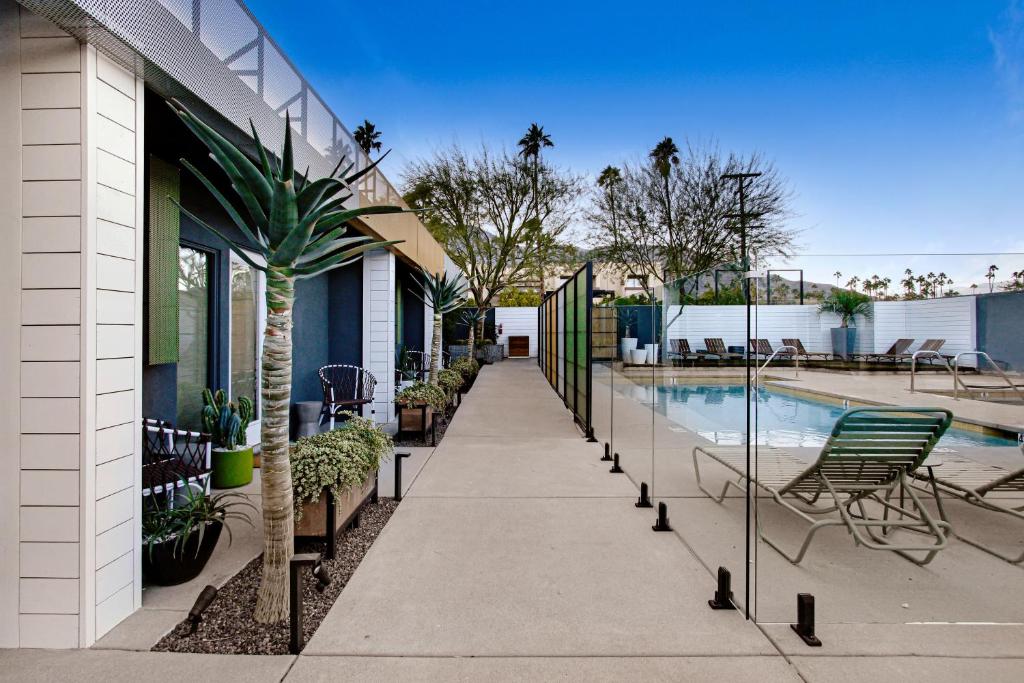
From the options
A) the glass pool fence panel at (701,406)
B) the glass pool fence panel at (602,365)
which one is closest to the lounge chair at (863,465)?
the glass pool fence panel at (701,406)

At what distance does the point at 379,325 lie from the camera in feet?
24.0

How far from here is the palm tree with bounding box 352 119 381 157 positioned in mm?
34219

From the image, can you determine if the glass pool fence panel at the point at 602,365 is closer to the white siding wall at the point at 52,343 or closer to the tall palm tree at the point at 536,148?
the white siding wall at the point at 52,343

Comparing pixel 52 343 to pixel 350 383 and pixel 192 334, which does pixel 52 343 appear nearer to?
pixel 192 334

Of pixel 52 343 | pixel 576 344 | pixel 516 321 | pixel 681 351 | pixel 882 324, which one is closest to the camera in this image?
pixel 52 343

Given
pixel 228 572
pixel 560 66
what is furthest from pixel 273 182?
pixel 560 66

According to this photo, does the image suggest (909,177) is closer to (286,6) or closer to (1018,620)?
(1018,620)

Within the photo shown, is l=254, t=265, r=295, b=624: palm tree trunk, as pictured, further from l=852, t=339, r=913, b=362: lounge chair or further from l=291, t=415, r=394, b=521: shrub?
l=852, t=339, r=913, b=362: lounge chair

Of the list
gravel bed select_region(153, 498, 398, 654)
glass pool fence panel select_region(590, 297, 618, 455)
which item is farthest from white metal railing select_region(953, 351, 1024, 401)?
glass pool fence panel select_region(590, 297, 618, 455)

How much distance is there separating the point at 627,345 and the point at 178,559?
5.43m

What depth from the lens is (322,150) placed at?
465 centimetres

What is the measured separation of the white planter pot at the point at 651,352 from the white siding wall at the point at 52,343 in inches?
148

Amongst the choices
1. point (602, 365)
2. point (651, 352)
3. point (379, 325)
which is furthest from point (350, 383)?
point (651, 352)

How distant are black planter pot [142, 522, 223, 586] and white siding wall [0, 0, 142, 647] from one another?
0.36 m
